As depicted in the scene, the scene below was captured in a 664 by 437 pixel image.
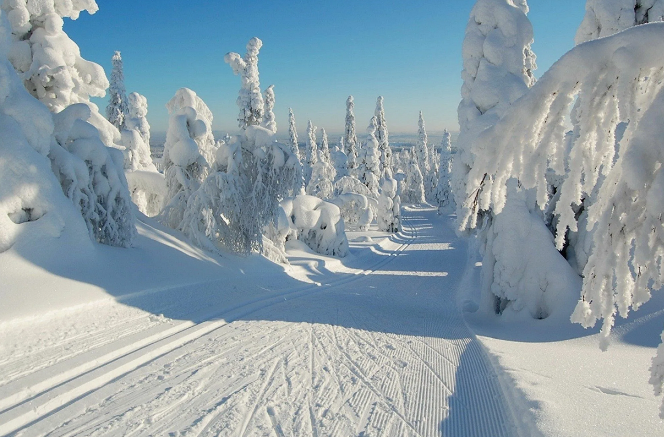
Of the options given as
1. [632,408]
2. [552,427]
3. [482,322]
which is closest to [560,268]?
[482,322]

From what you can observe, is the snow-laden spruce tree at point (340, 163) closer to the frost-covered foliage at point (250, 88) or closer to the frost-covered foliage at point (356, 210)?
the frost-covered foliage at point (356, 210)

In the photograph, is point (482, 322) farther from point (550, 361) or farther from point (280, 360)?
point (280, 360)

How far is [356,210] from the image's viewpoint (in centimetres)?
3541

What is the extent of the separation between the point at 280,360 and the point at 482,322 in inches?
245

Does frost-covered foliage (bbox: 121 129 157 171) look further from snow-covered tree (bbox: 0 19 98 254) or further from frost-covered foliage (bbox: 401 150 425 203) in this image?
frost-covered foliage (bbox: 401 150 425 203)

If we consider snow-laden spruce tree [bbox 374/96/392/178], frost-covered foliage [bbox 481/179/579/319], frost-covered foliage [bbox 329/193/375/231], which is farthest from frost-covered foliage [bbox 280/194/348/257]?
snow-laden spruce tree [bbox 374/96/392/178]

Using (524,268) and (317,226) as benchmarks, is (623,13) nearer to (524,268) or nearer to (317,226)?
(524,268)

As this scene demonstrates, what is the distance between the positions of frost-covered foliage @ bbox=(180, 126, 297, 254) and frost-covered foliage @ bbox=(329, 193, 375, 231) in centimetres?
1867

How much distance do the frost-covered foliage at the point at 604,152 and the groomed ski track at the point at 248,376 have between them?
248 centimetres

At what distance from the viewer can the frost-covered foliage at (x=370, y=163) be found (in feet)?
139

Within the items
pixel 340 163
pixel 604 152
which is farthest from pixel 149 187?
pixel 340 163

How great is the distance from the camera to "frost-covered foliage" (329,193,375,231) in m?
32.6

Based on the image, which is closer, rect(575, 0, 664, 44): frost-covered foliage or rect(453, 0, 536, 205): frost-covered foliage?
rect(575, 0, 664, 44): frost-covered foliage

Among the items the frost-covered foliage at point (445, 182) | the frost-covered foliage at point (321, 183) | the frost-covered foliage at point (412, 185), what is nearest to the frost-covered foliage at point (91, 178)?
the frost-covered foliage at point (321, 183)
